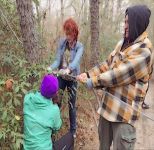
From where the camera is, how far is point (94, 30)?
7098 millimetres

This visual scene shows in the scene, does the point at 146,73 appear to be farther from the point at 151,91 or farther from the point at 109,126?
the point at 151,91

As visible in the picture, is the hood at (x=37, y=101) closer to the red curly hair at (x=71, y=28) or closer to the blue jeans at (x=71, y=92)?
the blue jeans at (x=71, y=92)

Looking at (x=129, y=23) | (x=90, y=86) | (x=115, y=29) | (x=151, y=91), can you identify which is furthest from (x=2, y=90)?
(x=115, y=29)

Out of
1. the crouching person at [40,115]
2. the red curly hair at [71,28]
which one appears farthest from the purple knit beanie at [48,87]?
the red curly hair at [71,28]

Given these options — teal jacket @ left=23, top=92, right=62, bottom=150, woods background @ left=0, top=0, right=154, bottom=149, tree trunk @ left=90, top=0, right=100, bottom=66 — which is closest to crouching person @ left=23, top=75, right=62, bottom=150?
teal jacket @ left=23, top=92, right=62, bottom=150

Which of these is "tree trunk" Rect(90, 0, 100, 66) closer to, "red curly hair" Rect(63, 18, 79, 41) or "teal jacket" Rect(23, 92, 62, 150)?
"red curly hair" Rect(63, 18, 79, 41)

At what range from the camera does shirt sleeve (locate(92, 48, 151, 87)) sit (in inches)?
118

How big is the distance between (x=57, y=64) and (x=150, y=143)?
6.65 feet

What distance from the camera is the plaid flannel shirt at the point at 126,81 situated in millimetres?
3018

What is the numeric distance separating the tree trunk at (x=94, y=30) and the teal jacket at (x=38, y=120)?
3.82 m

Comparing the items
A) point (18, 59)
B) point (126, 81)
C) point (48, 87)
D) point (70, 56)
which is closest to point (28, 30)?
point (18, 59)

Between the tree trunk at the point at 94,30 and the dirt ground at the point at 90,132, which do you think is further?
the tree trunk at the point at 94,30

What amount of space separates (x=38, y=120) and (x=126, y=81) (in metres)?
0.93

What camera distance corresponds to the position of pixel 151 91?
8.38m
